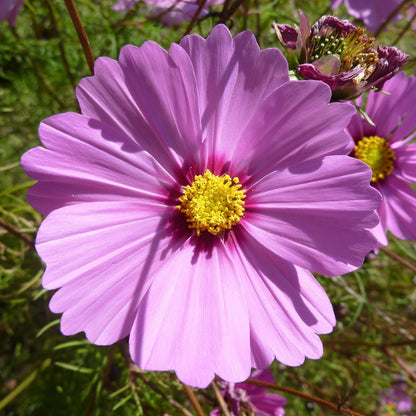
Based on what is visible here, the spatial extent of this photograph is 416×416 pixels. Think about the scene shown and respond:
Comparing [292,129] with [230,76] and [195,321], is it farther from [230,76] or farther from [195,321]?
[195,321]

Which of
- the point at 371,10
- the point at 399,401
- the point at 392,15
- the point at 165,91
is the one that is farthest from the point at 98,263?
the point at 399,401

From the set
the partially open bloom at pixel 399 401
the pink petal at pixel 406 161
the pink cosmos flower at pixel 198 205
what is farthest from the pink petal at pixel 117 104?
the partially open bloom at pixel 399 401

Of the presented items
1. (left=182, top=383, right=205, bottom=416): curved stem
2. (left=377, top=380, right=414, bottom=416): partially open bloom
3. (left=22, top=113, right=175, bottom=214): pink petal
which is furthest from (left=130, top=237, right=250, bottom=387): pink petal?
(left=377, top=380, right=414, bottom=416): partially open bloom

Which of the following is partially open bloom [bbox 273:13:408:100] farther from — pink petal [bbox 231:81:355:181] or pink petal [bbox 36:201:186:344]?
pink petal [bbox 36:201:186:344]

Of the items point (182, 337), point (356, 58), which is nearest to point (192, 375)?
point (182, 337)

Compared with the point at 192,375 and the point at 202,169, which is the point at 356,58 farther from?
the point at 192,375

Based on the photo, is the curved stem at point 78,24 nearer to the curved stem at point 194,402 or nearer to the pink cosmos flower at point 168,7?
the pink cosmos flower at point 168,7
